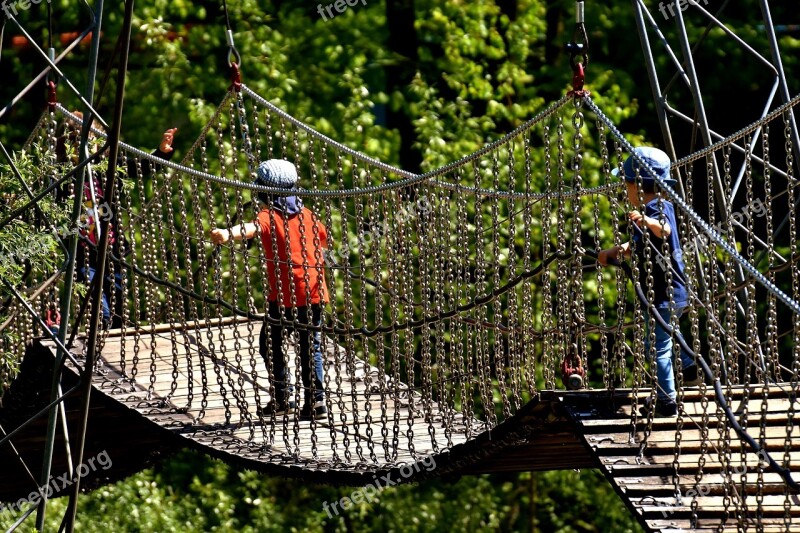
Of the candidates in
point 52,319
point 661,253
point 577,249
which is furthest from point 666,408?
point 52,319

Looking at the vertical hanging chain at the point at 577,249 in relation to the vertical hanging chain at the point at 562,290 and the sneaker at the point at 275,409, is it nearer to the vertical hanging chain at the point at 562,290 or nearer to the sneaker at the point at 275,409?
the vertical hanging chain at the point at 562,290

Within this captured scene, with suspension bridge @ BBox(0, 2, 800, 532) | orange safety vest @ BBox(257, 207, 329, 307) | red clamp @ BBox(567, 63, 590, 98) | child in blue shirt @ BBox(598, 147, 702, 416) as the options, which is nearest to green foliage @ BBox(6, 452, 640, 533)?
suspension bridge @ BBox(0, 2, 800, 532)

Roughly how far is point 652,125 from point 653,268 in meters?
6.67

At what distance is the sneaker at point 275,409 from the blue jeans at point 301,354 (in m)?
0.03

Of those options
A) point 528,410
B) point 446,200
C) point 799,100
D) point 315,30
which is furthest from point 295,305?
point 315,30

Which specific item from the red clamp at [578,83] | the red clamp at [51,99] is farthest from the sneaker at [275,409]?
the red clamp at [578,83]

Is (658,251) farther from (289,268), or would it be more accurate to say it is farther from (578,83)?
(289,268)

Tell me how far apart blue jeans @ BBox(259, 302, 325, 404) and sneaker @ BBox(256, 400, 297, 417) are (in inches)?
1.2

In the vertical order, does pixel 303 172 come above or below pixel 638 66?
below

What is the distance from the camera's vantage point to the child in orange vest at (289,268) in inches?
228

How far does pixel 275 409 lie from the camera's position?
231 inches

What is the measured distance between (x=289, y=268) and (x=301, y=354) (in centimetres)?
41

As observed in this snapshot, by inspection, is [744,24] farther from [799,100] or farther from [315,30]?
[799,100]

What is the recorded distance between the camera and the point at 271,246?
19.2 ft
